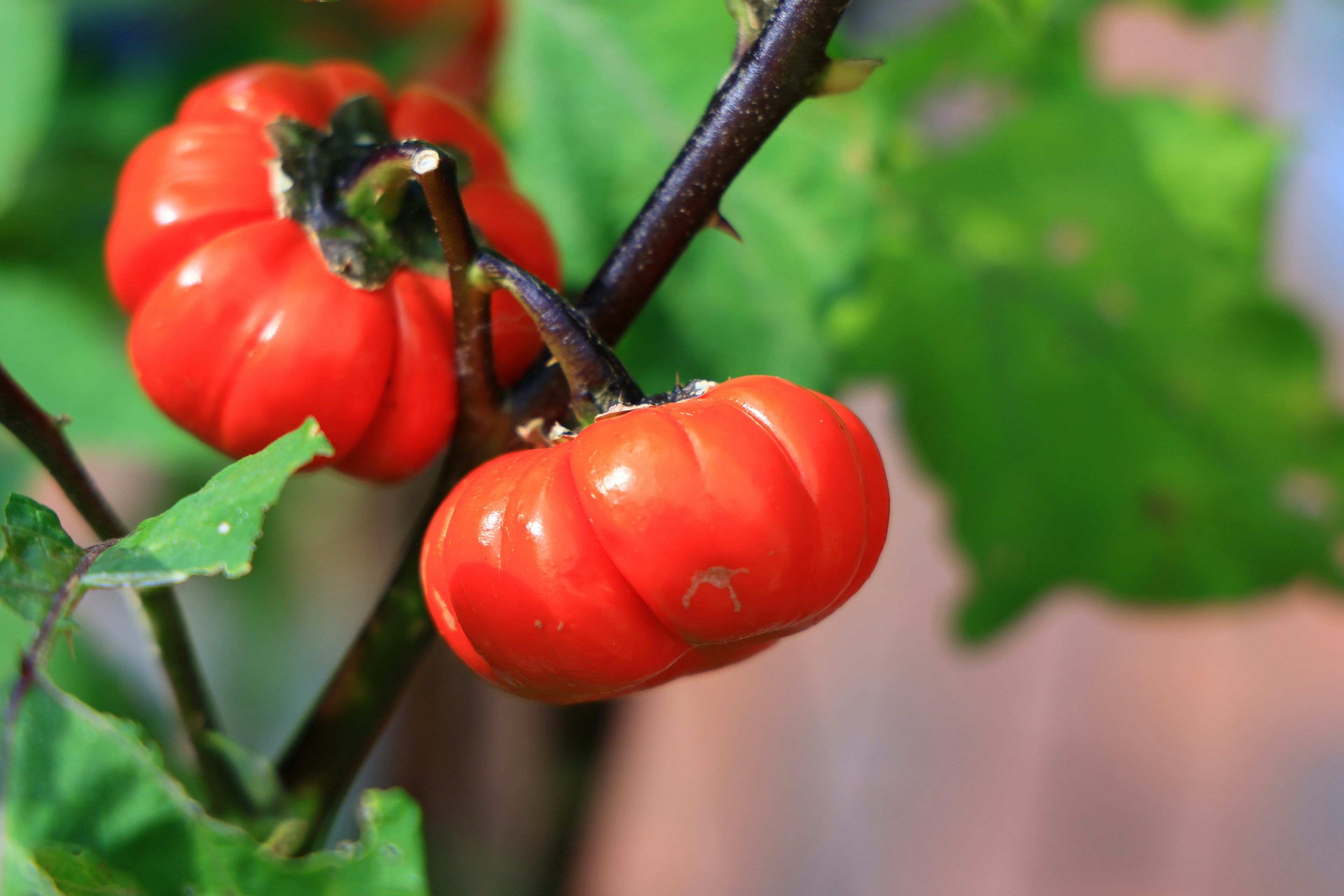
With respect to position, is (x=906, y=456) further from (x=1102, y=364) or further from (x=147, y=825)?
(x=147, y=825)

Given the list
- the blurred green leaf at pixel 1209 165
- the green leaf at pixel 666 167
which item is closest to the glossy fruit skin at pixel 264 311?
the green leaf at pixel 666 167

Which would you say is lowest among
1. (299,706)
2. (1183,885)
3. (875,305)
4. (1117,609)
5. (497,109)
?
(1183,885)

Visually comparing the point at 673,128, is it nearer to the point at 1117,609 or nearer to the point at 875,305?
the point at 875,305

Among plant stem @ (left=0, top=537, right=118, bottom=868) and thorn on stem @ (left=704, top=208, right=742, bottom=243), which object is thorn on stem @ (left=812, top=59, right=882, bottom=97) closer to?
thorn on stem @ (left=704, top=208, right=742, bottom=243)

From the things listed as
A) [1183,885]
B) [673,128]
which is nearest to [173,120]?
[673,128]

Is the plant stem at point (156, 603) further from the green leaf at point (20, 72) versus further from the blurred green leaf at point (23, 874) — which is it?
the green leaf at point (20, 72)

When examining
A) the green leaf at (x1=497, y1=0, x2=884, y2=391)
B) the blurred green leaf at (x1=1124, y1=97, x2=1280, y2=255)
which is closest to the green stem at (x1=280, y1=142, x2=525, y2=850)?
the green leaf at (x1=497, y1=0, x2=884, y2=391)
